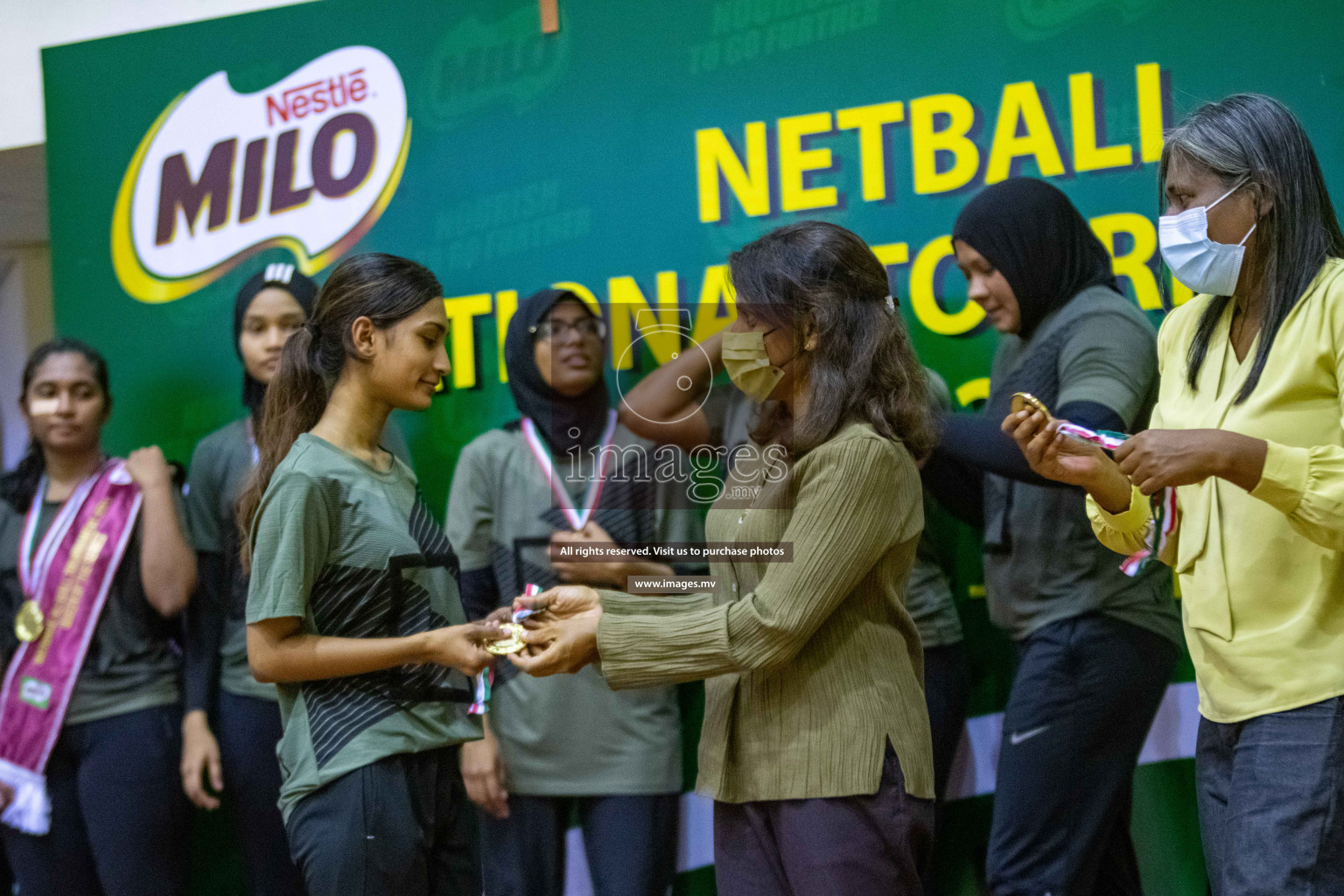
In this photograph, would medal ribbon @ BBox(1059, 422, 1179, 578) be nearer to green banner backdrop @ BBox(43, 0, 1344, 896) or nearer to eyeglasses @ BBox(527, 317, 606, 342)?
green banner backdrop @ BBox(43, 0, 1344, 896)

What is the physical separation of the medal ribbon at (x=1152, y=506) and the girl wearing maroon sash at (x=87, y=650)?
2297 millimetres

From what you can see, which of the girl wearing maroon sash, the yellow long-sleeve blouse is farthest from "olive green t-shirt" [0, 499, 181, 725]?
the yellow long-sleeve blouse

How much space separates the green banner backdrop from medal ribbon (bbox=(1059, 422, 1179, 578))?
0.89 metres

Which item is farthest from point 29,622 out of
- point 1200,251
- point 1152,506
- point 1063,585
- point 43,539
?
point 1200,251

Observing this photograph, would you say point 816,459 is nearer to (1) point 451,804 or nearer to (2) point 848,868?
(2) point 848,868

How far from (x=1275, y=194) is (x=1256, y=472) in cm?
43

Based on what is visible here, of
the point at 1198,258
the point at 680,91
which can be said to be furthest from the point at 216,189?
the point at 1198,258

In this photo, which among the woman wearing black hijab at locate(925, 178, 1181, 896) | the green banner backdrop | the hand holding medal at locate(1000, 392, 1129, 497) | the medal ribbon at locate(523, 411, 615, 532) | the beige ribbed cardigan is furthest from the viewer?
the green banner backdrop

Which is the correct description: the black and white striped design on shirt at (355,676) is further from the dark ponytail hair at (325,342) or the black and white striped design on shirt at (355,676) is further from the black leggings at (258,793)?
the black leggings at (258,793)

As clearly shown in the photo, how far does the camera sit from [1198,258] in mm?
1807

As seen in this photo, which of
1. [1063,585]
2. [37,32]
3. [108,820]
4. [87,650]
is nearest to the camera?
[1063,585]

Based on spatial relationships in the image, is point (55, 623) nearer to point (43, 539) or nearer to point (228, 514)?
point (43, 539)

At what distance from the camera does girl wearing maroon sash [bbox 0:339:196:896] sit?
10.2ft

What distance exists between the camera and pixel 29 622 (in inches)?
126
